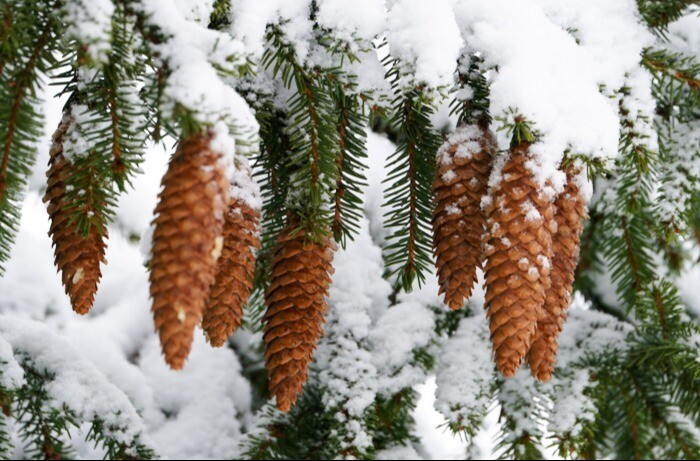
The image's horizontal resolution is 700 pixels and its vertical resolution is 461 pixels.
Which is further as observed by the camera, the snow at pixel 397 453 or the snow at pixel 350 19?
the snow at pixel 397 453

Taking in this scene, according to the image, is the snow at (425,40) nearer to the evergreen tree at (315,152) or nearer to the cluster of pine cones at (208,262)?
the evergreen tree at (315,152)

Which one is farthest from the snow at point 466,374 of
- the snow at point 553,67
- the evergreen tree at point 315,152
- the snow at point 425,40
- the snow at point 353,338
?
the snow at point 425,40

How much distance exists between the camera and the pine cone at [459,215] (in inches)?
45.0

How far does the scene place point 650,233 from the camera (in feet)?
6.55

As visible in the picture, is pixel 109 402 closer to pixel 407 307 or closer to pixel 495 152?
pixel 407 307

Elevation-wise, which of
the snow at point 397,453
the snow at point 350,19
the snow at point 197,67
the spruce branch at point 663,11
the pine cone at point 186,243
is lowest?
the pine cone at point 186,243

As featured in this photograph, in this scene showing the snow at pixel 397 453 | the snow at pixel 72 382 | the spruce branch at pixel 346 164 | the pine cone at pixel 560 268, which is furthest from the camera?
the snow at pixel 397 453

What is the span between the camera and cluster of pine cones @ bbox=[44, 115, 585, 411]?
0.77 meters

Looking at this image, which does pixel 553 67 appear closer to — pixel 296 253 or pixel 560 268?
pixel 560 268

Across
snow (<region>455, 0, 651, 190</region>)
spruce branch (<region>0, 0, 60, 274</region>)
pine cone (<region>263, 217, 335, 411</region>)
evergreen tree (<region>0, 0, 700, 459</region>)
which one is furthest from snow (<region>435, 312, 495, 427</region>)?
spruce branch (<region>0, 0, 60, 274</region>)

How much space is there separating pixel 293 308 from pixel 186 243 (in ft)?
1.36

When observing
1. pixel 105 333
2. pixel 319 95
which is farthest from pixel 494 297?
pixel 105 333

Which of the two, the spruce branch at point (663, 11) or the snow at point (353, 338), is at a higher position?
the spruce branch at point (663, 11)

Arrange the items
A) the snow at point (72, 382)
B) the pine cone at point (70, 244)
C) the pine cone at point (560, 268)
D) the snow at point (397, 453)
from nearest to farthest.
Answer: the pine cone at point (70, 244), the pine cone at point (560, 268), the snow at point (72, 382), the snow at point (397, 453)
